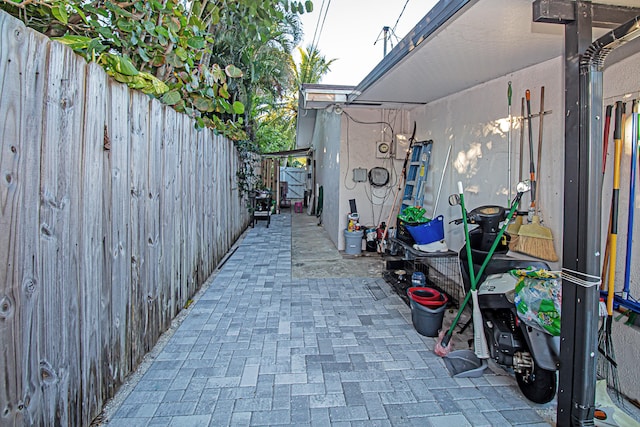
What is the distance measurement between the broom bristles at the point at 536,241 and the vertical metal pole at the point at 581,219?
1.17 metres

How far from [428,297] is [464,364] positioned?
2.39 feet

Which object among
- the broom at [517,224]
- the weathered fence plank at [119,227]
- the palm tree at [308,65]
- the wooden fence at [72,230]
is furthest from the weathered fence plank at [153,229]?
the palm tree at [308,65]

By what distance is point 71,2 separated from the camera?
1964 mm

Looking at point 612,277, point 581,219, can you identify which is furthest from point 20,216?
point 612,277

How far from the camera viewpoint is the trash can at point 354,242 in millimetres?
6223

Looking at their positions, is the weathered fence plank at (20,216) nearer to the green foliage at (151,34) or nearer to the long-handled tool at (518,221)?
the green foliage at (151,34)

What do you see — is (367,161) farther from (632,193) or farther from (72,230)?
(72,230)

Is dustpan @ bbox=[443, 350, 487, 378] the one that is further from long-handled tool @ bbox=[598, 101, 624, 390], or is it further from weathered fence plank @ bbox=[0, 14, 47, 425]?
weathered fence plank @ bbox=[0, 14, 47, 425]

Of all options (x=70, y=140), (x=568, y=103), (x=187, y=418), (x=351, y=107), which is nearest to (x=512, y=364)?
(x=568, y=103)

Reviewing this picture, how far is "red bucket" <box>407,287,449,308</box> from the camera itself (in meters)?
3.11

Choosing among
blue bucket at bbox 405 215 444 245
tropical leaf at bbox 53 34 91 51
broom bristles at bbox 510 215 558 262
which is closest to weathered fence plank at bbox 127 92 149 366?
tropical leaf at bbox 53 34 91 51

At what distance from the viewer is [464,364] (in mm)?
2600

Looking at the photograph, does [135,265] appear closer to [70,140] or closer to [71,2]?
[70,140]

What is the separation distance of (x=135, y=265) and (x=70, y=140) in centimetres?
106
